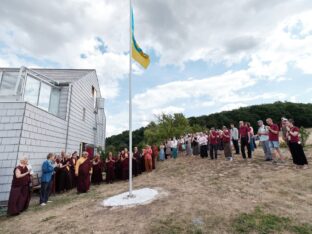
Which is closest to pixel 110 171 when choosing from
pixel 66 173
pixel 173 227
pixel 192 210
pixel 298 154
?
pixel 66 173

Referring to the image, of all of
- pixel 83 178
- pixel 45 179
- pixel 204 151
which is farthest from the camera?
pixel 204 151

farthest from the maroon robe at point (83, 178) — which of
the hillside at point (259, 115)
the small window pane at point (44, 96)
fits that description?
the hillside at point (259, 115)

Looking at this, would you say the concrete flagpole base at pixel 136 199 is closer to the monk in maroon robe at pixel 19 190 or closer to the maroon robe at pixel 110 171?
the monk in maroon robe at pixel 19 190

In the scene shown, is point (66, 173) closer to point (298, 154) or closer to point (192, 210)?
point (192, 210)

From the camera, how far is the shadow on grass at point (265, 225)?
3.92 meters

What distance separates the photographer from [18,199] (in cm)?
658

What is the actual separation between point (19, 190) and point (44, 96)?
19.4 ft

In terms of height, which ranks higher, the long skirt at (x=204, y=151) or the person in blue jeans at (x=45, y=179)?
the long skirt at (x=204, y=151)

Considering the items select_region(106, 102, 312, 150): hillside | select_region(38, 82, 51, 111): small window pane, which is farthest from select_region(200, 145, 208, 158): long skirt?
select_region(106, 102, 312, 150): hillside

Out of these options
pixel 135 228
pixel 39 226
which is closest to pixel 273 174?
pixel 135 228

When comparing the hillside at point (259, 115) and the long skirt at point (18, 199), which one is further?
the hillside at point (259, 115)

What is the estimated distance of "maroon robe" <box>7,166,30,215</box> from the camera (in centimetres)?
646

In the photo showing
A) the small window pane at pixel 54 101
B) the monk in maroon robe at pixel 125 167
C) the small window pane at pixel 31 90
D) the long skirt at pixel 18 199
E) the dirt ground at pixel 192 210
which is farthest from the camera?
the small window pane at pixel 54 101

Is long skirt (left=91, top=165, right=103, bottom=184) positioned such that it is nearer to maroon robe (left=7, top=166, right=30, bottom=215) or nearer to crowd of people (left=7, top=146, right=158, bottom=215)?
crowd of people (left=7, top=146, right=158, bottom=215)
